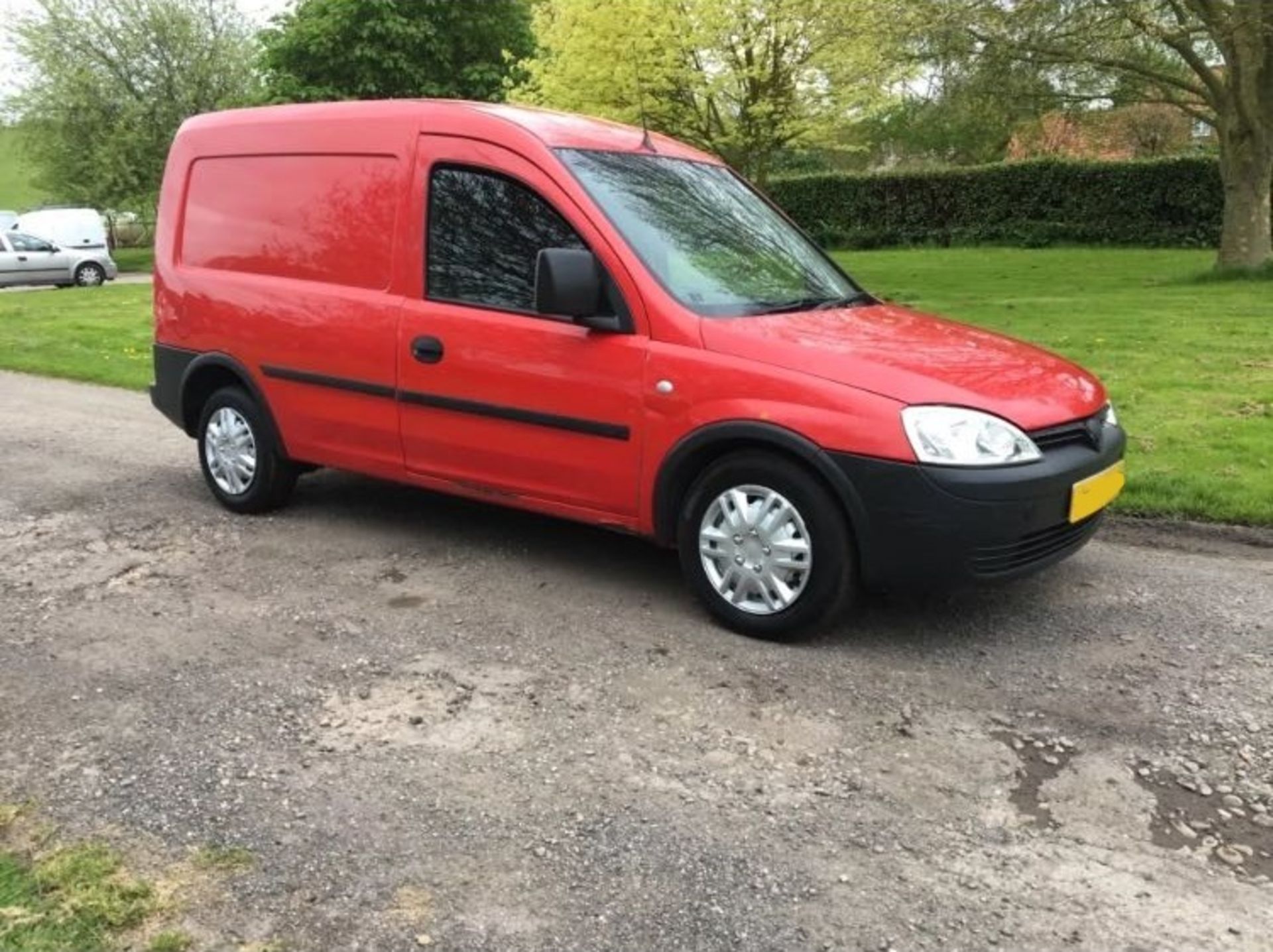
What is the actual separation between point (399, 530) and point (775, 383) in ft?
8.29

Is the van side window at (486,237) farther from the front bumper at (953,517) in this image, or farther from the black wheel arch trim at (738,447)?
the front bumper at (953,517)

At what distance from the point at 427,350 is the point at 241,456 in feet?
5.42

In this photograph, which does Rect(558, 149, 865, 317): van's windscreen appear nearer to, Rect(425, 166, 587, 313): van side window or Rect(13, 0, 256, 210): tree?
Rect(425, 166, 587, 313): van side window

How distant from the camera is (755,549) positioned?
14.6 feet

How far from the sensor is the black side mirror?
452cm

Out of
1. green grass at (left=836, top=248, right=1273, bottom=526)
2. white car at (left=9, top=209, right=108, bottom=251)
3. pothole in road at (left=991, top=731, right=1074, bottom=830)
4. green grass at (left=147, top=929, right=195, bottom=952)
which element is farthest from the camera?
white car at (left=9, top=209, right=108, bottom=251)

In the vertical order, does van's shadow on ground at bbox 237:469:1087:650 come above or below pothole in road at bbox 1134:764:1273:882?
above

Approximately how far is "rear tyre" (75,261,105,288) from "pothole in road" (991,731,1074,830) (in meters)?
28.7

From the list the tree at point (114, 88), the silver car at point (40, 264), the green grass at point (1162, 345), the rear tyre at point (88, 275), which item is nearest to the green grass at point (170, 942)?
the green grass at point (1162, 345)

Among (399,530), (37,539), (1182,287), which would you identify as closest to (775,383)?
(399,530)

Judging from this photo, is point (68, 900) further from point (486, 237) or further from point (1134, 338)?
point (1134, 338)

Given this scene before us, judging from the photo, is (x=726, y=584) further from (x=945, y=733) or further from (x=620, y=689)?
(x=945, y=733)

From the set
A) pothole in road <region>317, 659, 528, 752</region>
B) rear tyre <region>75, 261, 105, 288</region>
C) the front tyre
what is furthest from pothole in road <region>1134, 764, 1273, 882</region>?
rear tyre <region>75, 261, 105, 288</region>

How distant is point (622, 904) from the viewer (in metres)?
2.86
